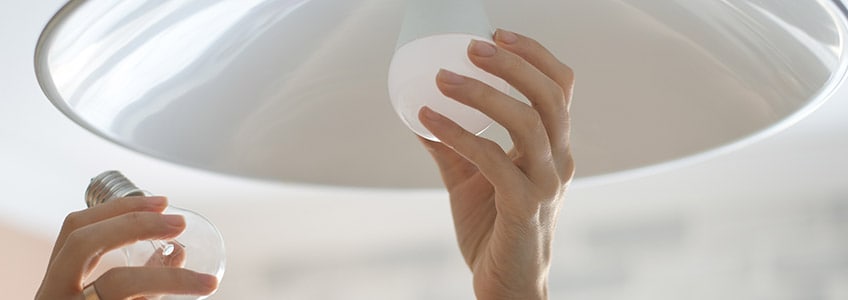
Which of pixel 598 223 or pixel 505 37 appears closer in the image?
pixel 505 37

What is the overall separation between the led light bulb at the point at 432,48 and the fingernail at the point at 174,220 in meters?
0.11

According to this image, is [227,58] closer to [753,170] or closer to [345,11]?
[345,11]

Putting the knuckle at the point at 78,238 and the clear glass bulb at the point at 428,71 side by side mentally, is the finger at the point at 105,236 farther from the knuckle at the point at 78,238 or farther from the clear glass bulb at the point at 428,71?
the clear glass bulb at the point at 428,71

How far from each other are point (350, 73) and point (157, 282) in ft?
0.35

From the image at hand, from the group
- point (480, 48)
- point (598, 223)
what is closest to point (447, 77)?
point (480, 48)

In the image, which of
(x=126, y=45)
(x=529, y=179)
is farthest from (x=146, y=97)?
(x=529, y=179)

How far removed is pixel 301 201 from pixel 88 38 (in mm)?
1956

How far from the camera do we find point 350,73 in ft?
1.23

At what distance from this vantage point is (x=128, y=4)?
329 millimetres

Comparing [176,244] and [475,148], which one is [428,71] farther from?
[176,244]

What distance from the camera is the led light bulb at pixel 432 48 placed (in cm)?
33

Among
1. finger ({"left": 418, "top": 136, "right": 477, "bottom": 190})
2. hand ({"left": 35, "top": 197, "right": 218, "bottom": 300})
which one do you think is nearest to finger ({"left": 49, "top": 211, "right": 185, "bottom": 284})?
hand ({"left": 35, "top": 197, "right": 218, "bottom": 300})

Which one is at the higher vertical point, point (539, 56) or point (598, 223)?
point (598, 223)

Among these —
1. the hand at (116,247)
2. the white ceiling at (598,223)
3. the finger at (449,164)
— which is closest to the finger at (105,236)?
the hand at (116,247)
